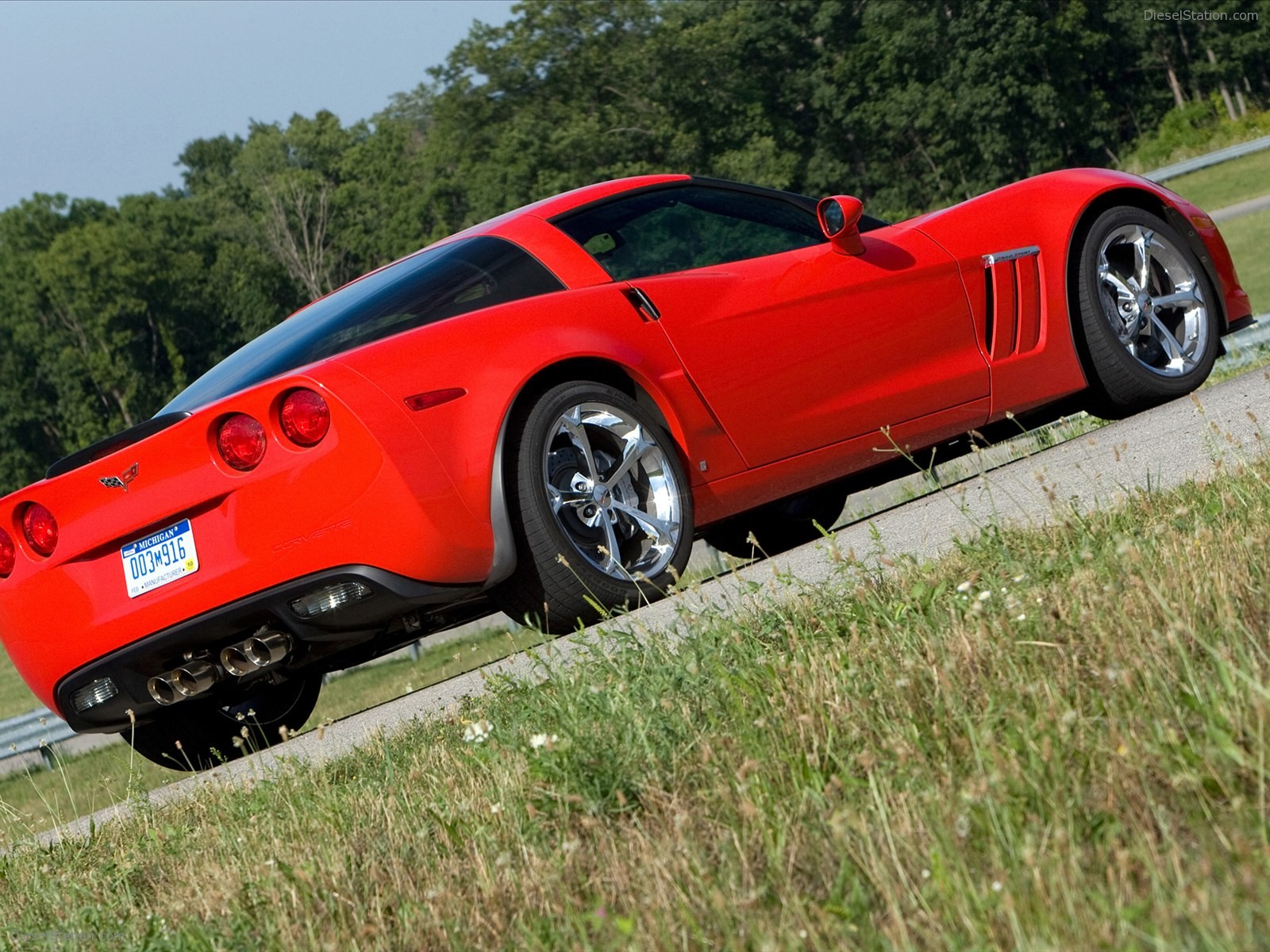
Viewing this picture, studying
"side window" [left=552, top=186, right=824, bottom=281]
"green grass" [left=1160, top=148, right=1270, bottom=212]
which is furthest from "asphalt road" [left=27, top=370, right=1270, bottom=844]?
"green grass" [left=1160, top=148, right=1270, bottom=212]

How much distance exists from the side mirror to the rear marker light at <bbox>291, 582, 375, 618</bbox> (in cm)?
231

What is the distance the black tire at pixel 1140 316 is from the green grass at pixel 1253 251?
1229 centimetres

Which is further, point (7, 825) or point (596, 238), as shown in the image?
point (596, 238)

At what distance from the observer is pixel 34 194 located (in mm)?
97688

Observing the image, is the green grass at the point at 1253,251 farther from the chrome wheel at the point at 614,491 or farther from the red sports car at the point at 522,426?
the chrome wheel at the point at 614,491

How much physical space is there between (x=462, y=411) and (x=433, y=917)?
6.96ft

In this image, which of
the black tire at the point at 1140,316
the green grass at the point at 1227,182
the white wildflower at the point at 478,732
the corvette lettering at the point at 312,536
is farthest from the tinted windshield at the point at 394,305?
the green grass at the point at 1227,182

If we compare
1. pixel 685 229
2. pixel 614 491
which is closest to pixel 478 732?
pixel 614 491

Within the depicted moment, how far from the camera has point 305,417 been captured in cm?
443

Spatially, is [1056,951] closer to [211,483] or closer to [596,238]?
[211,483]

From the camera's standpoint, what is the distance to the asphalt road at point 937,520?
423 cm

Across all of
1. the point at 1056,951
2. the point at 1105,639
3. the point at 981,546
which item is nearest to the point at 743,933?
the point at 1056,951

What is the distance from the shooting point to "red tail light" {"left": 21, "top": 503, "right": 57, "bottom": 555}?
493 cm

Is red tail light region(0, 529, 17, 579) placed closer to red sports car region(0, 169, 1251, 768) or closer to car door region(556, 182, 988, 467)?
red sports car region(0, 169, 1251, 768)
